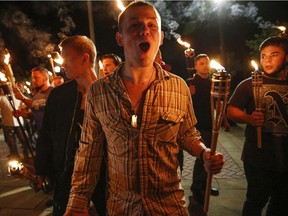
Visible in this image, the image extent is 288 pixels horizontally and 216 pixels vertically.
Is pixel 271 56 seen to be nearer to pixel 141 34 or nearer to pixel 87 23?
pixel 141 34

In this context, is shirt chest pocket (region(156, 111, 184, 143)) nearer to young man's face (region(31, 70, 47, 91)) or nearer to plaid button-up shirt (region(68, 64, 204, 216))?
plaid button-up shirt (region(68, 64, 204, 216))

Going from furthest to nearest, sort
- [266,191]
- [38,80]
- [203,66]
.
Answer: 1. [38,80]
2. [203,66]
3. [266,191]

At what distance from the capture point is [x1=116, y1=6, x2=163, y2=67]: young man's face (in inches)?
85.3

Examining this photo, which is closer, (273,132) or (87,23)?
(273,132)

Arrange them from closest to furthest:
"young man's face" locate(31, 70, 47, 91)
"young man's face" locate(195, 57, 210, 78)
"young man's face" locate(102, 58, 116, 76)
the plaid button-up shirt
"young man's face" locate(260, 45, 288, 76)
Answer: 1. the plaid button-up shirt
2. "young man's face" locate(260, 45, 288, 76)
3. "young man's face" locate(195, 57, 210, 78)
4. "young man's face" locate(102, 58, 116, 76)
5. "young man's face" locate(31, 70, 47, 91)

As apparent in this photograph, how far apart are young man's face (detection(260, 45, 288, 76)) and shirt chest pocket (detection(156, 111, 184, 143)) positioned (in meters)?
1.85

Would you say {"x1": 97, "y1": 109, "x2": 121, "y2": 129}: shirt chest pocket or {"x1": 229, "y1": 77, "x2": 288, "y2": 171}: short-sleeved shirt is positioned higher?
{"x1": 97, "y1": 109, "x2": 121, "y2": 129}: shirt chest pocket

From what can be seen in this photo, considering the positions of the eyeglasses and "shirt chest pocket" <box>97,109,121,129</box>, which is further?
the eyeglasses

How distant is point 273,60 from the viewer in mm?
3477

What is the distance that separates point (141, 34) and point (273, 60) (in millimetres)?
2050

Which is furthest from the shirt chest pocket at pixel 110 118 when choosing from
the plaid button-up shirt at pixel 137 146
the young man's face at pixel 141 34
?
the young man's face at pixel 141 34

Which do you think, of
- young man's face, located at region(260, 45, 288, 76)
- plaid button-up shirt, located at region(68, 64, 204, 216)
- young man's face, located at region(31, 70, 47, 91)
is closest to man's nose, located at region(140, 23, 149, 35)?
plaid button-up shirt, located at region(68, 64, 204, 216)

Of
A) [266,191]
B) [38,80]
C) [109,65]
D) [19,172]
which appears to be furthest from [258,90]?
[38,80]

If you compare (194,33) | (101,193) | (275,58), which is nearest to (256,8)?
(194,33)
